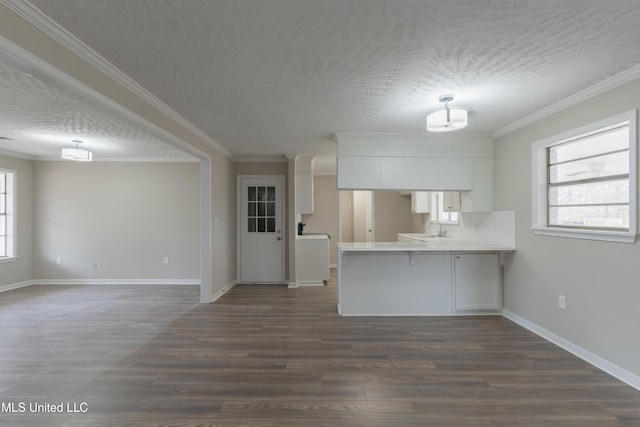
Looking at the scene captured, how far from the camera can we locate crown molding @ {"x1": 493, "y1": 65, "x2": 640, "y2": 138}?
90.0 inches

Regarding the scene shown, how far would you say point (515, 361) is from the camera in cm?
264

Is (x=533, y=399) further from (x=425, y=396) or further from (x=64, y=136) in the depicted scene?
(x=64, y=136)

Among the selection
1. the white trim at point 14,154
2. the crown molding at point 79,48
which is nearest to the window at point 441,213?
the crown molding at point 79,48

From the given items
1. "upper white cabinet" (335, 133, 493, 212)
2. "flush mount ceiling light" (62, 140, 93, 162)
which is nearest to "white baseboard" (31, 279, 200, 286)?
"flush mount ceiling light" (62, 140, 93, 162)

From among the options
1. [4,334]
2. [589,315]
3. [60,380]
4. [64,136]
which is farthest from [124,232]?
[589,315]

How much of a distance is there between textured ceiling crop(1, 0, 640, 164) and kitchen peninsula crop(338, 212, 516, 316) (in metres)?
1.79

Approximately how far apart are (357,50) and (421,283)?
116 inches

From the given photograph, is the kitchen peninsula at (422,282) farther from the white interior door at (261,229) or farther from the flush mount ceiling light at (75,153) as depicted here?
the flush mount ceiling light at (75,153)

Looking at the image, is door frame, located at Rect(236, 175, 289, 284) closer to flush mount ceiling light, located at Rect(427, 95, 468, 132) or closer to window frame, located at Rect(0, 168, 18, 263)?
flush mount ceiling light, located at Rect(427, 95, 468, 132)

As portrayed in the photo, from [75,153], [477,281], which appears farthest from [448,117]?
[75,153]

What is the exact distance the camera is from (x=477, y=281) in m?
3.87

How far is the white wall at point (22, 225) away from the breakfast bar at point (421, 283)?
19.2ft

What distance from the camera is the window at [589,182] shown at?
2.40 metres

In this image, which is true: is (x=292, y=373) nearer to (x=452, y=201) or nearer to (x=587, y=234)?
(x=587, y=234)
